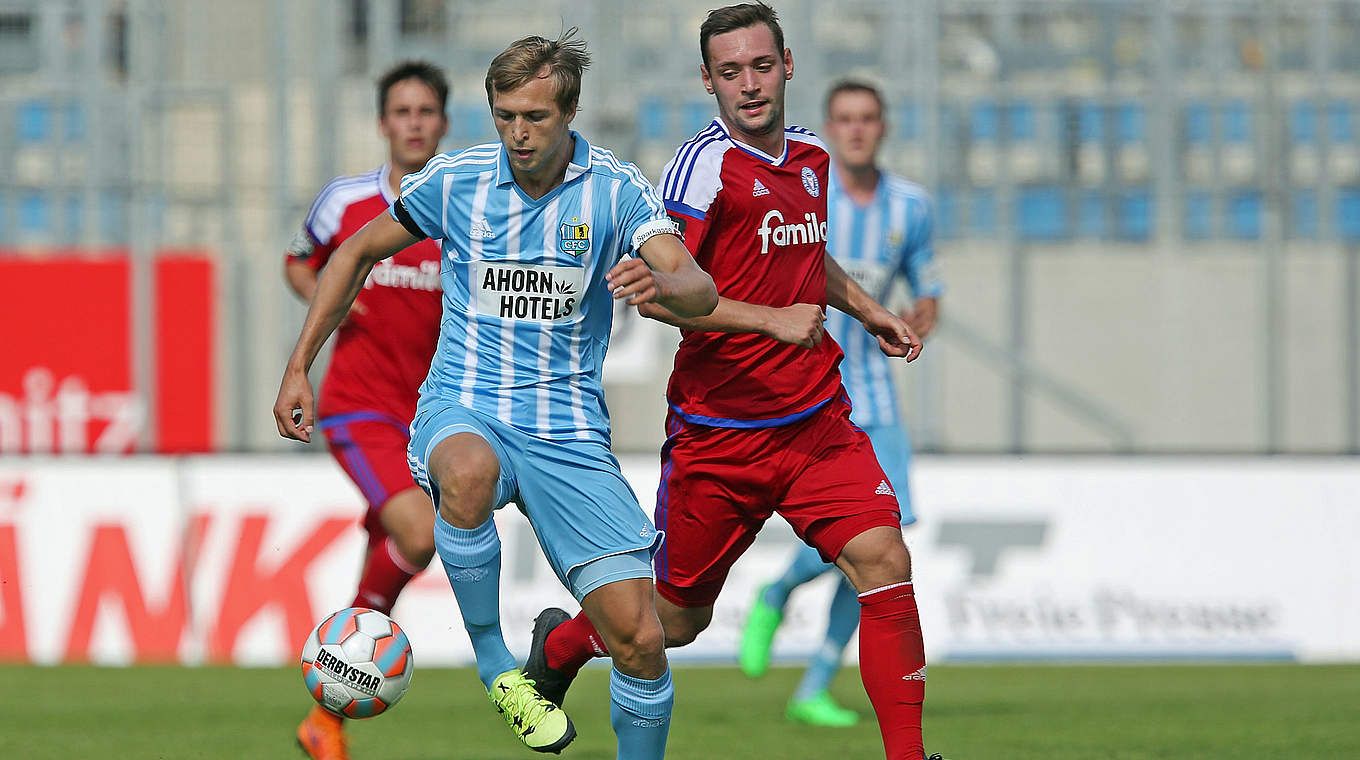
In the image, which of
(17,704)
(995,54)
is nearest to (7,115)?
(17,704)

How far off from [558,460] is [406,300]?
207 centimetres

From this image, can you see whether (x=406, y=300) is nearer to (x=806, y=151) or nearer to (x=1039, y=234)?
(x=806, y=151)

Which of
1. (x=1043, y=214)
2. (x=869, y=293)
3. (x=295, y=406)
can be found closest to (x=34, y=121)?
(x=1043, y=214)

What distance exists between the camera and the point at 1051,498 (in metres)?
10.7

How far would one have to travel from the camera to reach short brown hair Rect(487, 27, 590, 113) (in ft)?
16.1

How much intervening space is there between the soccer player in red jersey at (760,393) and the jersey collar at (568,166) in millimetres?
335

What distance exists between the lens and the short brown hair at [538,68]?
489 cm

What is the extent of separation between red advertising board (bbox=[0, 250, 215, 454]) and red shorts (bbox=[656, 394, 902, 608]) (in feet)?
29.5

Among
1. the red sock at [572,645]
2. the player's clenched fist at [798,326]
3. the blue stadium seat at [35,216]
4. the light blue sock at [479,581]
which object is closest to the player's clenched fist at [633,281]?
the player's clenched fist at [798,326]

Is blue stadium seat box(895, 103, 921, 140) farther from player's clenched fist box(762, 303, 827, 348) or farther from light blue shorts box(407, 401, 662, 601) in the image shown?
light blue shorts box(407, 401, 662, 601)

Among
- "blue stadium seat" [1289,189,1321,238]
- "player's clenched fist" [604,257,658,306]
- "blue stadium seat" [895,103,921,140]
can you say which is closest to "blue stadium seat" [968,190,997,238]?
"blue stadium seat" [895,103,921,140]

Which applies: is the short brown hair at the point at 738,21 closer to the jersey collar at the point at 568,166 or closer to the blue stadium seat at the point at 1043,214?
the jersey collar at the point at 568,166

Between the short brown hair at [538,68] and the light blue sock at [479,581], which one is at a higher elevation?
the short brown hair at [538,68]

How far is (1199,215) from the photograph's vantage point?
1465cm
